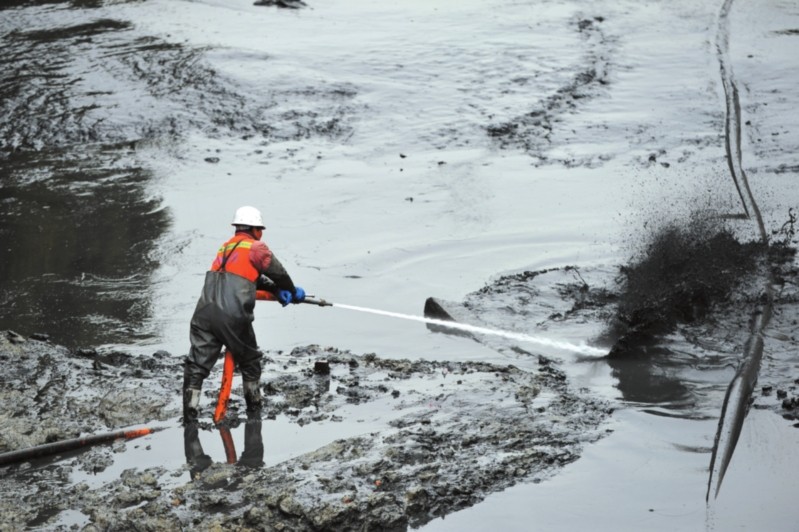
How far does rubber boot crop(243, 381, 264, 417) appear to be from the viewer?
312 inches

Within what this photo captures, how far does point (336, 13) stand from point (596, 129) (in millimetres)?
8369

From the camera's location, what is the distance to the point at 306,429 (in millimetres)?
7574

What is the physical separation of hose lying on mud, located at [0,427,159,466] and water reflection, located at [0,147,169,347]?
98.5 inches

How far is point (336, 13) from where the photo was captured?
22328mm

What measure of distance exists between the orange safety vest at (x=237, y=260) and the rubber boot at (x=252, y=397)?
844 millimetres

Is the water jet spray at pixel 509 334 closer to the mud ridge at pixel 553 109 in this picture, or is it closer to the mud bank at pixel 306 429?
the mud bank at pixel 306 429

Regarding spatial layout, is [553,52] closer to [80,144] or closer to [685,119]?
[685,119]

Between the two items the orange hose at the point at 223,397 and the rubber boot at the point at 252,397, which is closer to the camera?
the orange hose at the point at 223,397

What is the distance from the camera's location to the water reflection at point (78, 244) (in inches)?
406

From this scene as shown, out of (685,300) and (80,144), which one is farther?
(80,144)

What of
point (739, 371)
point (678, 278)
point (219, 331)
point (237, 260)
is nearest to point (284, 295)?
point (237, 260)

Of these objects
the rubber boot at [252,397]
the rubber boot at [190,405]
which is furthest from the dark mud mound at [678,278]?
the rubber boot at [190,405]

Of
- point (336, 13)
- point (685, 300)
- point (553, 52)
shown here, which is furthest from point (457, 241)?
point (336, 13)

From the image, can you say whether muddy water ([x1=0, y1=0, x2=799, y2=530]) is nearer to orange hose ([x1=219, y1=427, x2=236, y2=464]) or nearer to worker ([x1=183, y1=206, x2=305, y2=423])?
orange hose ([x1=219, y1=427, x2=236, y2=464])
